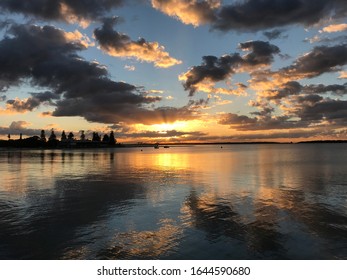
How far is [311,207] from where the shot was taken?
84.7 feet

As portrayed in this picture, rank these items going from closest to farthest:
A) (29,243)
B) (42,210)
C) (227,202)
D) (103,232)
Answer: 1. (29,243)
2. (103,232)
3. (42,210)
4. (227,202)

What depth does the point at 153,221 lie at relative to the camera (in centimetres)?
2111

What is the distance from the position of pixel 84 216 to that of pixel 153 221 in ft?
18.2

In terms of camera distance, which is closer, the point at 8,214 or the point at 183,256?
the point at 183,256

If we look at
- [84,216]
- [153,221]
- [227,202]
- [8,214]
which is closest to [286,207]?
[227,202]

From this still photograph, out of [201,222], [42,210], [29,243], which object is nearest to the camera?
[29,243]

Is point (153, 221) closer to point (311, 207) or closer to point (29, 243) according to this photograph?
point (29, 243)

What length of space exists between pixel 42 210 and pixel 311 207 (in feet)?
72.2

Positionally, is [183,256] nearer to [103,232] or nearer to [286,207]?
[103,232]
